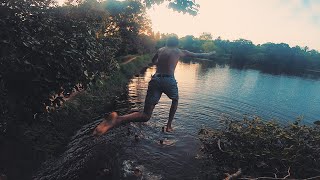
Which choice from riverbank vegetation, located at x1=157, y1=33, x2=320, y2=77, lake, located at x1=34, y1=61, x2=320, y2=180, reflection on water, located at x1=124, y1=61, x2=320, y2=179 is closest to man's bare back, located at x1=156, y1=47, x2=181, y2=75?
lake, located at x1=34, y1=61, x2=320, y2=180

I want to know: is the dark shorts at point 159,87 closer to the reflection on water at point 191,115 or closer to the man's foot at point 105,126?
the man's foot at point 105,126

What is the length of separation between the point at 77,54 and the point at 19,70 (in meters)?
2.02

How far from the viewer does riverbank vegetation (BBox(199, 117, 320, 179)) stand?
1113cm

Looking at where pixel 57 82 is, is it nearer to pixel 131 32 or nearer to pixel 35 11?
pixel 35 11

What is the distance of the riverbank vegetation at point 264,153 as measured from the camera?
11.1 meters

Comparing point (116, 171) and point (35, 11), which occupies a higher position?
point (35, 11)

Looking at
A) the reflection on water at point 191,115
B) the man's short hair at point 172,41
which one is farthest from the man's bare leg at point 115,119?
the reflection on water at point 191,115

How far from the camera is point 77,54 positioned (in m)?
10.4

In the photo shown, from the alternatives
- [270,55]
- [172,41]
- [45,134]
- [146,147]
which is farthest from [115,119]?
[270,55]

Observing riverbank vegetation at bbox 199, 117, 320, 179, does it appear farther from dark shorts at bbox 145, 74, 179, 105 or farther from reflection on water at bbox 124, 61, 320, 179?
dark shorts at bbox 145, 74, 179, 105

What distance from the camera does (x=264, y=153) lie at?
1173 cm

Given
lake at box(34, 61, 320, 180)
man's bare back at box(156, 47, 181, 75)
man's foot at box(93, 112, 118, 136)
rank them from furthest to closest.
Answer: lake at box(34, 61, 320, 180) → man's bare back at box(156, 47, 181, 75) → man's foot at box(93, 112, 118, 136)

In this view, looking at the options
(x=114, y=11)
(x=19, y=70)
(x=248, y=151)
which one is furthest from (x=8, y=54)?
(x=114, y=11)

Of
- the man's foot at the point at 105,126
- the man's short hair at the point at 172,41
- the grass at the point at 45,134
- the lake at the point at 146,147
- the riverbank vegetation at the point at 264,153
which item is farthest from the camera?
the lake at the point at 146,147
